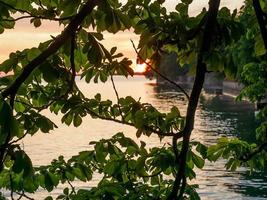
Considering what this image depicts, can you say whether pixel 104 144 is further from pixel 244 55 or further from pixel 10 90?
pixel 244 55

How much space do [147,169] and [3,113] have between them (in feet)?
10.3

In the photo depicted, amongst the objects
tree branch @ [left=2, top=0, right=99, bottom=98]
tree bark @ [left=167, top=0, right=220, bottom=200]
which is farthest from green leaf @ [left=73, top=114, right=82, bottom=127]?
tree branch @ [left=2, top=0, right=99, bottom=98]

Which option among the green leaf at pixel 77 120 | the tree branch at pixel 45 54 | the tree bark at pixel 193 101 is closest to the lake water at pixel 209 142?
the green leaf at pixel 77 120

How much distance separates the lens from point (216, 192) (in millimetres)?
40156

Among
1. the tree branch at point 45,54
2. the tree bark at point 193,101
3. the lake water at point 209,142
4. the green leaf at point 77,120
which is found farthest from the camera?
the lake water at point 209,142

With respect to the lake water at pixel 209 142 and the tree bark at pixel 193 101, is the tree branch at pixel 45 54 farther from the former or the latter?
the lake water at pixel 209 142

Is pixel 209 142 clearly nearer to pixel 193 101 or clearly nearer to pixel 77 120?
pixel 77 120

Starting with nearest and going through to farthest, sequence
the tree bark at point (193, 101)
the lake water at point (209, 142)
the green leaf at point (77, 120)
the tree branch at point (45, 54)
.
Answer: the tree branch at point (45, 54), the tree bark at point (193, 101), the green leaf at point (77, 120), the lake water at point (209, 142)

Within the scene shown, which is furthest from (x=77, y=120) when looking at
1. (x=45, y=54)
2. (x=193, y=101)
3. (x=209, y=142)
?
(x=209, y=142)

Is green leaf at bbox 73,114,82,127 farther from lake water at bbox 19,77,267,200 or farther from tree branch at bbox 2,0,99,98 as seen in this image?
lake water at bbox 19,77,267,200

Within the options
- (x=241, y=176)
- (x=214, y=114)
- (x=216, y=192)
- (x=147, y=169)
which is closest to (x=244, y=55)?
(x=241, y=176)

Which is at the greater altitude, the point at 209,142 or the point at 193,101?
the point at 193,101

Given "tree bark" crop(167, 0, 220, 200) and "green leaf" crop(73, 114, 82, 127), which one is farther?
"green leaf" crop(73, 114, 82, 127)

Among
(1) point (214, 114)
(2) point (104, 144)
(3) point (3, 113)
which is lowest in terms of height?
(1) point (214, 114)
